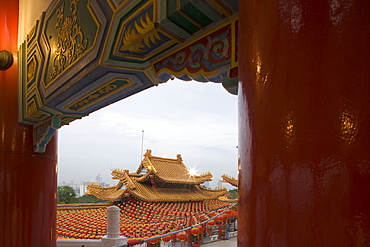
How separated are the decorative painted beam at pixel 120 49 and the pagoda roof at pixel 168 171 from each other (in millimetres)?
13098

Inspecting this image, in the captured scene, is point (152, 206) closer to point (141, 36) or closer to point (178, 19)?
point (141, 36)

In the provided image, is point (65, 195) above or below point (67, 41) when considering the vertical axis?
below

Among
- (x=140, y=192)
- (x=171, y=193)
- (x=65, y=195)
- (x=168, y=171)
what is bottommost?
(x=65, y=195)

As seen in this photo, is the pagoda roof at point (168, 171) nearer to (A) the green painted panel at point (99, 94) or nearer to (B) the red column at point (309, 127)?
(A) the green painted panel at point (99, 94)

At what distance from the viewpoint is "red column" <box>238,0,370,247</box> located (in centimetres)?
48

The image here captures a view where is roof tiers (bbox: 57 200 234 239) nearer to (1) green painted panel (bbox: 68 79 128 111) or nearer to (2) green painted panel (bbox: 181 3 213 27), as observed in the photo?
(1) green painted panel (bbox: 68 79 128 111)

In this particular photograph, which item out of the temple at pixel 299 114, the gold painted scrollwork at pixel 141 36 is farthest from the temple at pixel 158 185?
the temple at pixel 299 114

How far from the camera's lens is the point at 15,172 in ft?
11.0

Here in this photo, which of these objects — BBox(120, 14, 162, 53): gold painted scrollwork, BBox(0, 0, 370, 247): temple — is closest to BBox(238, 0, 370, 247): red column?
BBox(0, 0, 370, 247): temple

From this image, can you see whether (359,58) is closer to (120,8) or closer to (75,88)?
(120,8)

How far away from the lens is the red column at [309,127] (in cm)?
48

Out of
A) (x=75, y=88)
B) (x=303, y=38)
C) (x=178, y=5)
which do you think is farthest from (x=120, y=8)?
(x=303, y=38)

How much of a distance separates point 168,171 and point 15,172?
46.9ft

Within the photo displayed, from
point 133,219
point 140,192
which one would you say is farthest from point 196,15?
point 140,192
